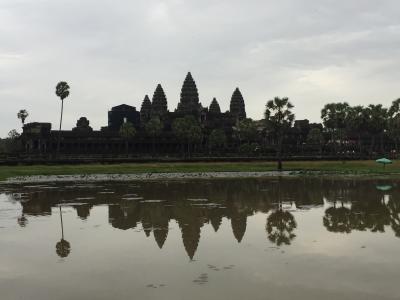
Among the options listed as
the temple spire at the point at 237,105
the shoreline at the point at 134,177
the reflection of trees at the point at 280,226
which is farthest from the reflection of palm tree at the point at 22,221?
the temple spire at the point at 237,105

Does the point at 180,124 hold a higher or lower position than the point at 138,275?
higher

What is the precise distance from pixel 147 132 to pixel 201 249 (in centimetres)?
9802

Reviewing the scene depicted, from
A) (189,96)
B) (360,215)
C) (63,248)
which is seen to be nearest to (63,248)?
(63,248)

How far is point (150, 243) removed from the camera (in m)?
16.6

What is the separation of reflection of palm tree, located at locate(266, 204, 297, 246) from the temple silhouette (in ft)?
249

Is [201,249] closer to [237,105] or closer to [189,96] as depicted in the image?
[189,96]

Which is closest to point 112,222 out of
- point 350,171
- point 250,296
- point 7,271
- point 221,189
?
point 7,271

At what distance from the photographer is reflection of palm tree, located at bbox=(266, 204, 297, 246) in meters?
17.1

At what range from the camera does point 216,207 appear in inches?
1044

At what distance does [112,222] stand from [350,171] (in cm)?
4597

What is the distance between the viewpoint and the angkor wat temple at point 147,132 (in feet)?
345

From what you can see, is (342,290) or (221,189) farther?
(221,189)

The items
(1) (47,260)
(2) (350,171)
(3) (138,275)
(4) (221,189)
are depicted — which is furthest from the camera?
(2) (350,171)

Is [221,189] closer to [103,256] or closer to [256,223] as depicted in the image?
[256,223]
